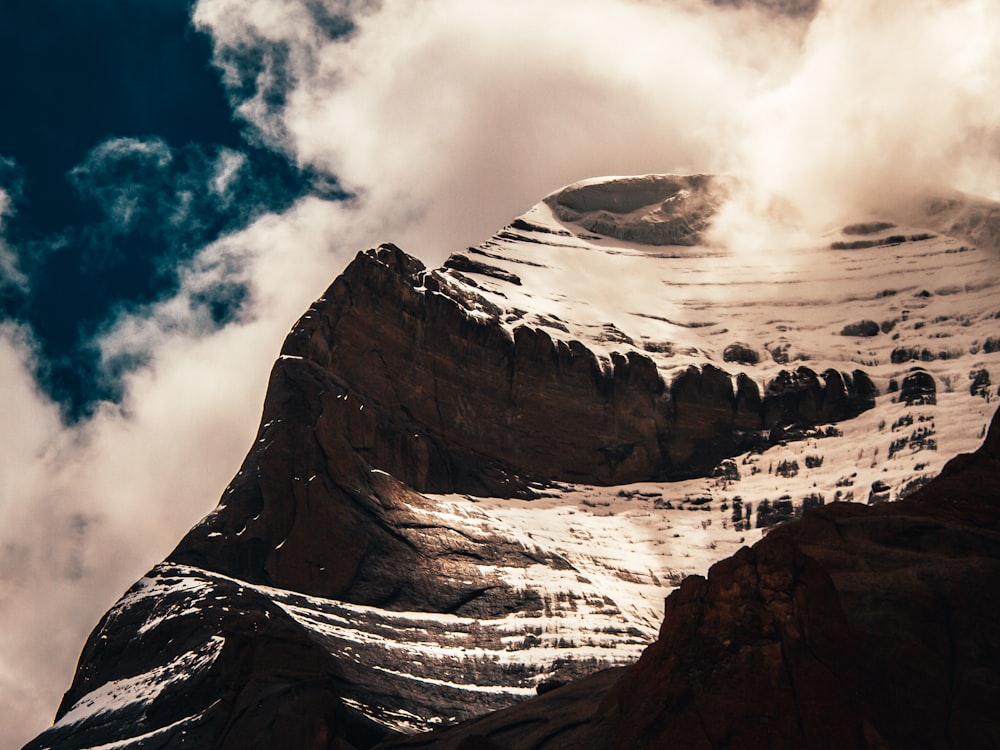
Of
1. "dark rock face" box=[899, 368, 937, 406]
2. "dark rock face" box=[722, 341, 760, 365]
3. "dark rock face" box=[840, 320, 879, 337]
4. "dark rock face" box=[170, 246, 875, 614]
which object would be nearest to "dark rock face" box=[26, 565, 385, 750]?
"dark rock face" box=[170, 246, 875, 614]

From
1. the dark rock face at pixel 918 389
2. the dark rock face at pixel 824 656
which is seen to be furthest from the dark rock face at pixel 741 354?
the dark rock face at pixel 824 656

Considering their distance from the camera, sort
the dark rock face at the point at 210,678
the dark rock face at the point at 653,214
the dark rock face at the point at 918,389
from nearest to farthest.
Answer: the dark rock face at the point at 210,678
the dark rock face at the point at 918,389
the dark rock face at the point at 653,214

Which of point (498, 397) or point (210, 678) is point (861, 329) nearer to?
point (498, 397)

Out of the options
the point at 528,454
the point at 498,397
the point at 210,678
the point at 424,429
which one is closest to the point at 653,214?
the point at 498,397

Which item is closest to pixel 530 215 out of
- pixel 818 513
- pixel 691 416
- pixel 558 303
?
pixel 558 303

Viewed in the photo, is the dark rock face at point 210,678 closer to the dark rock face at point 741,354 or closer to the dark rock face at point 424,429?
the dark rock face at point 424,429

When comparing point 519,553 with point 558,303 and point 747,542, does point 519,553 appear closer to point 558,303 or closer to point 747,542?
point 747,542
